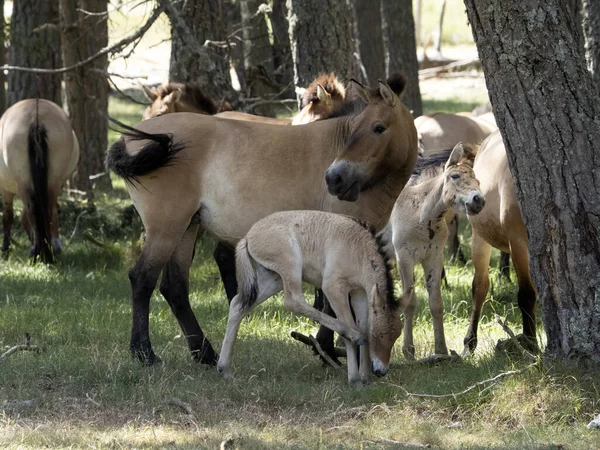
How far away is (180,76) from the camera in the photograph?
1336 cm

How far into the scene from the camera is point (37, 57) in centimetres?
1419

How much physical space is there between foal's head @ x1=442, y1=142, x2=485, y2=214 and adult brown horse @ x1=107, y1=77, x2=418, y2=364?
0.36 meters

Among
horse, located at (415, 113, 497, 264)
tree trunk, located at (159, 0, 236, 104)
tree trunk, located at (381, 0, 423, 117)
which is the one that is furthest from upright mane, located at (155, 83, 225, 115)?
tree trunk, located at (381, 0, 423, 117)

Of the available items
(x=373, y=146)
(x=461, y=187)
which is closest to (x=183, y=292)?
(x=373, y=146)

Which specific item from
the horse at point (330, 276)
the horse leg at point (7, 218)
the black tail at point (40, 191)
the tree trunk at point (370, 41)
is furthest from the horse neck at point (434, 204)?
the tree trunk at point (370, 41)

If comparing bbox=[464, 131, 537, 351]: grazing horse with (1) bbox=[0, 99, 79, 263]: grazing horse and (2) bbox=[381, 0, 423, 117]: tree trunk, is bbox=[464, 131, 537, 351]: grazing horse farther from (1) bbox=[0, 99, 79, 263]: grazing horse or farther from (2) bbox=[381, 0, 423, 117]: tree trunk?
(2) bbox=[381, 0, 423, 117]: tree trunk

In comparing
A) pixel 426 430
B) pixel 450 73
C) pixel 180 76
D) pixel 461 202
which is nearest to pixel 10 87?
pixel 180 76

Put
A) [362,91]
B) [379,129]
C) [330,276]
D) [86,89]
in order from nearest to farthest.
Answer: [330,276]
[379,129]
[362,91]
[86,89]

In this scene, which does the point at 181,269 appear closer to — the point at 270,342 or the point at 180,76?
the point at 270,342

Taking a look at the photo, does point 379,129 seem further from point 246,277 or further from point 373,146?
point 246,277

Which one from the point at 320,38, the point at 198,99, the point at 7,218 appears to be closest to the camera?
the point at 320,38

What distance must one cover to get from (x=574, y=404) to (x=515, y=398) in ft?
1.20

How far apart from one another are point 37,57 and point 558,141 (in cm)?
1005

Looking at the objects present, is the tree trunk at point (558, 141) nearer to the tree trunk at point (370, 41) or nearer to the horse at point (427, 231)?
the horse at point (427, 231)
